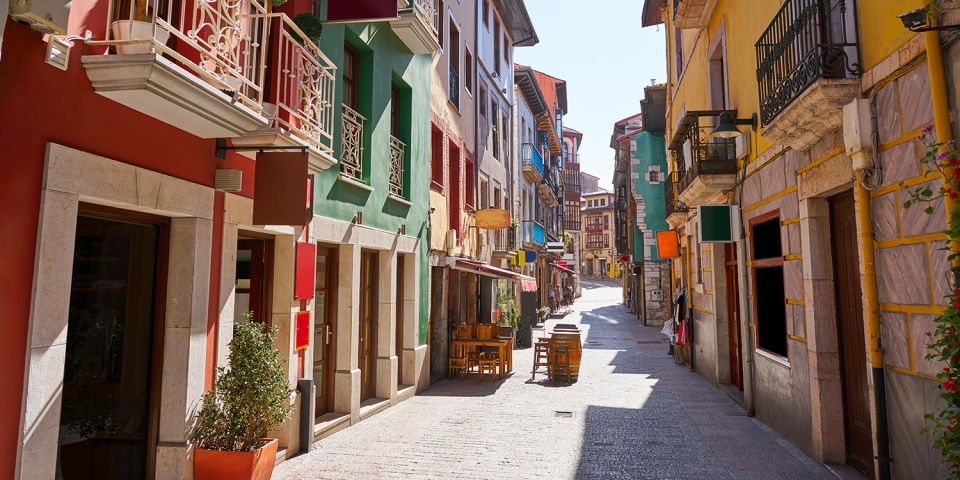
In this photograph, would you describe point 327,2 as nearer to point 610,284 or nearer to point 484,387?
point 484,387

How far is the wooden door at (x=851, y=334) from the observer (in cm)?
577

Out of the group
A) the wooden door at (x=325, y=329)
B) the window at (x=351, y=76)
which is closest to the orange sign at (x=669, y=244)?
the window at (x=351, y=76)

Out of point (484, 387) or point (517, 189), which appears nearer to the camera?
point (484, 387)

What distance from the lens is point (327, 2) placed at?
24.4 ft

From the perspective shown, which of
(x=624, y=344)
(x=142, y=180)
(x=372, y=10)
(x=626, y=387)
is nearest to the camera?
(x=142, y=180)

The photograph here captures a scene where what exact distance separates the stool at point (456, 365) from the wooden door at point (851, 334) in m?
7.55

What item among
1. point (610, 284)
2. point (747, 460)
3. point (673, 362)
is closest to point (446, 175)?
point (673, 362)

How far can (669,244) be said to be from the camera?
15484 mm

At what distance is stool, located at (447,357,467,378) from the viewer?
12206 mm

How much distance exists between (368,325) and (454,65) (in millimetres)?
7619

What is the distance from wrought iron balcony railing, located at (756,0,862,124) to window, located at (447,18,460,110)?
26.5ft

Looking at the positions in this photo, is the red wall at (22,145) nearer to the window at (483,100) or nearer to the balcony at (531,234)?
the window at (483,100)

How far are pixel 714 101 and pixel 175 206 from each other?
9278mm

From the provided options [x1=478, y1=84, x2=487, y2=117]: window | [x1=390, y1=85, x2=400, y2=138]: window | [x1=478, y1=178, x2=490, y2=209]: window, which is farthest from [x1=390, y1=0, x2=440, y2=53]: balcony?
[x1=478, y1=178, x2=490, y2=209]: window
